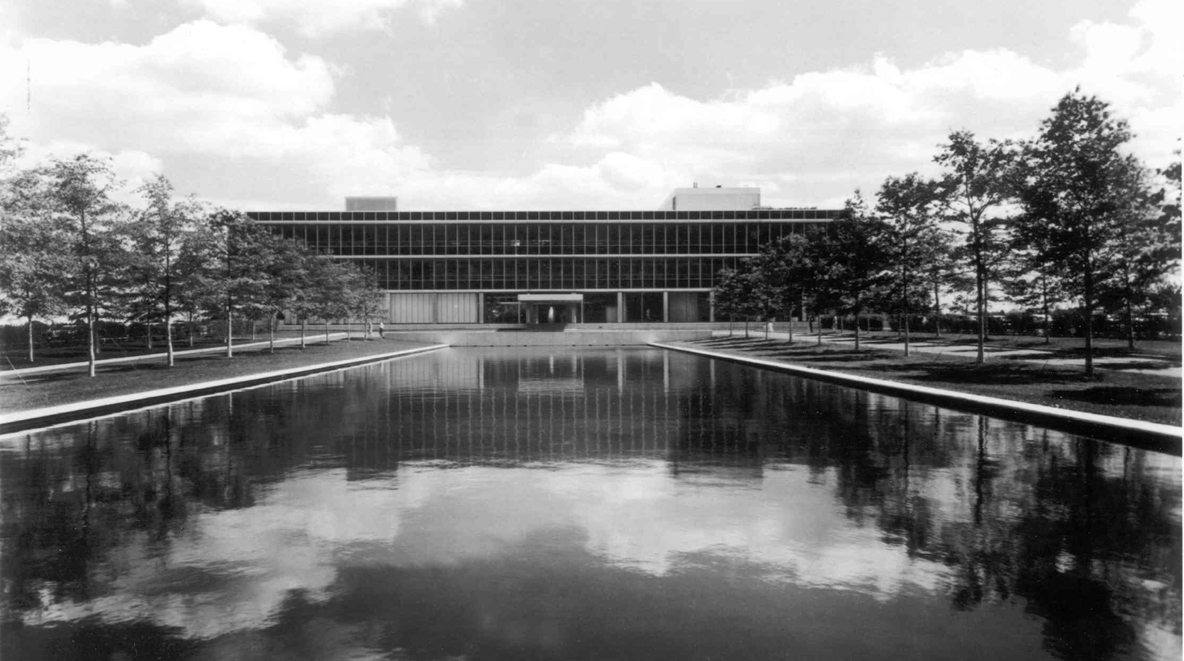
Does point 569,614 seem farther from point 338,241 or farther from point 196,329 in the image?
point 338,241

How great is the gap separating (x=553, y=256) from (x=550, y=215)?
4.65m

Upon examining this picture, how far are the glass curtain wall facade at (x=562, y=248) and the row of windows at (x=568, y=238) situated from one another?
0.11 m

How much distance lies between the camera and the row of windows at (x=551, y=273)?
101m

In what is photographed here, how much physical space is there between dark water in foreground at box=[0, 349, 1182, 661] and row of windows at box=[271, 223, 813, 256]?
289ft

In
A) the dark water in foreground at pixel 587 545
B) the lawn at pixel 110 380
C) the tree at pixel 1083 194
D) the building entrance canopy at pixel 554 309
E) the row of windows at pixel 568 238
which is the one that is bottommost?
the lawn at pixel 110 380

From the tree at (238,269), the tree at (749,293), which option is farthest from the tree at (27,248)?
the tree at (749,293)

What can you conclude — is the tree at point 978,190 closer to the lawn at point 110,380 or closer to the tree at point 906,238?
the tree at point 906,238

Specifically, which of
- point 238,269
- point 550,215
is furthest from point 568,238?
point 238,269

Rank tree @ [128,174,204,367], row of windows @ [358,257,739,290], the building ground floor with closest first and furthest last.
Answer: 1. tree @ [128,174,204,367]
2. row of windows @ [358,257,739,290]
3. the building ground floor

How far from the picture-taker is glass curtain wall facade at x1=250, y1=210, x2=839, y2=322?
330ft

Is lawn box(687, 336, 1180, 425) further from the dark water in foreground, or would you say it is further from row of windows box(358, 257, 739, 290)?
row of windows box(358, 257, 739, 290)

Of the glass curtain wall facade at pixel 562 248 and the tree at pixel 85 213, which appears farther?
the glass curtain wall facade at pixel 562 248

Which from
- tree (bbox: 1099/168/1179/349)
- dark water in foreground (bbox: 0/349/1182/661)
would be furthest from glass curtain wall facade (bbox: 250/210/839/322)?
dark water in foreground (bbox: 0/349/1182/661)

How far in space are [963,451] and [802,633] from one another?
25.8ft
